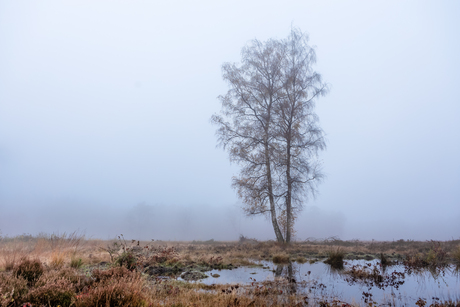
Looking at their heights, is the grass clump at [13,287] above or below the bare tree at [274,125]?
below

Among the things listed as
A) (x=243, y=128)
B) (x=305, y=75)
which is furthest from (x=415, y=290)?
(x=305, y=75)

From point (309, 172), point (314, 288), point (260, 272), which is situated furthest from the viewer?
point (309, 172)

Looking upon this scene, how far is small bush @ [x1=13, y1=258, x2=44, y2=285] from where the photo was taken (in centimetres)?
525

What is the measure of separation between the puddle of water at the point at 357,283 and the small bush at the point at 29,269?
3.77m

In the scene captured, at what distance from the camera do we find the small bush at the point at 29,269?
5250 mm

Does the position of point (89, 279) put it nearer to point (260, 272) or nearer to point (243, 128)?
point (260, 272)

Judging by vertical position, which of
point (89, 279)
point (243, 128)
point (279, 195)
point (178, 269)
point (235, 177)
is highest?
point (243, 128)

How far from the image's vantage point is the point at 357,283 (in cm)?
643

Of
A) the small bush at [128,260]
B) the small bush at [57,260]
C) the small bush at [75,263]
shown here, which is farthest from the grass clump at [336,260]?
the small bush at [57,260]

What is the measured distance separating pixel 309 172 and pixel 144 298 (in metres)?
13.3

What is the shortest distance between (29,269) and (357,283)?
7.44m

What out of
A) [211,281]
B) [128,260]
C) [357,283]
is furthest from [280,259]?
[128,260]

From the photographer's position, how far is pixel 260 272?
26.5ft

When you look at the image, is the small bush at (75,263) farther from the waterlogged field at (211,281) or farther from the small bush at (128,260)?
the small bush at (128,260)
